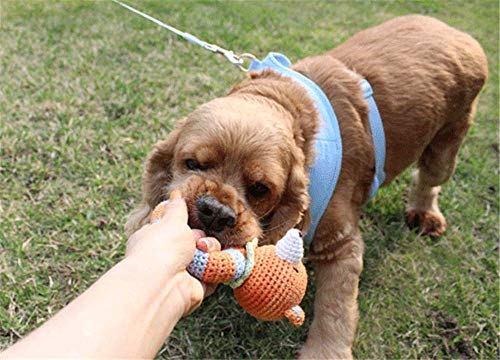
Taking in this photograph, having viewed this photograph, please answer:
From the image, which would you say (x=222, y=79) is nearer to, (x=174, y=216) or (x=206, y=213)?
(x=206, y=213)

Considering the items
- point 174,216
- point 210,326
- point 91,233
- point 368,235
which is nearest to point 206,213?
point 174,216

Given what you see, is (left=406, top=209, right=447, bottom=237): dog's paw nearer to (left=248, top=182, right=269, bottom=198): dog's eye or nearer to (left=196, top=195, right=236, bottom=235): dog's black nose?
(left=248, top=182, right=269, bottom=198): dog's eye

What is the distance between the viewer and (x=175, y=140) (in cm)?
294

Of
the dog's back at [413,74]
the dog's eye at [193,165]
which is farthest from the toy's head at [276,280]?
the dog's back at [413,74]

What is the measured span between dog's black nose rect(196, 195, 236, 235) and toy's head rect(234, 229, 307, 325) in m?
0.25

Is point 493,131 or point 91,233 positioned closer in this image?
point 91,233

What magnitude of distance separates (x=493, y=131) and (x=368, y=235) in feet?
8.44

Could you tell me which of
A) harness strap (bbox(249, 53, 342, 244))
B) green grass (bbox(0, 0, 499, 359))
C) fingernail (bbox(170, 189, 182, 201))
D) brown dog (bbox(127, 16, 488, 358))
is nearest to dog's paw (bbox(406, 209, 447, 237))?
green grass (bbox(0, 0, 499, 359))

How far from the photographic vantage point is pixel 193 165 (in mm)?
2730

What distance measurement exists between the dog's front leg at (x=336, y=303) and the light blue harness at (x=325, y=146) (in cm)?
24

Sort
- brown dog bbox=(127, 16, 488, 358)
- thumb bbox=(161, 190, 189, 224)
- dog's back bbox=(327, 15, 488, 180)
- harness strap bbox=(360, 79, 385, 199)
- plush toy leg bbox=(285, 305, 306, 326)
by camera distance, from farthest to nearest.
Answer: dog's back bbox=(327, 15, 488, 180), harness strap bbox=(360, 79, 385, 199), brown dog bbox=(127, 16, 488, 358), plush toy leg bbox=(285, 305, 306, 326), thumb bbox=(161, 190, 189, 224)

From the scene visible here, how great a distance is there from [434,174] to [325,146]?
1557mm

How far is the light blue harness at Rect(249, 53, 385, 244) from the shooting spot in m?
2.91

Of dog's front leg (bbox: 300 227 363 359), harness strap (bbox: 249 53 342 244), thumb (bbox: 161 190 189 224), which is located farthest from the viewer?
dog's front leg (bbox: 300 227 363 359)
